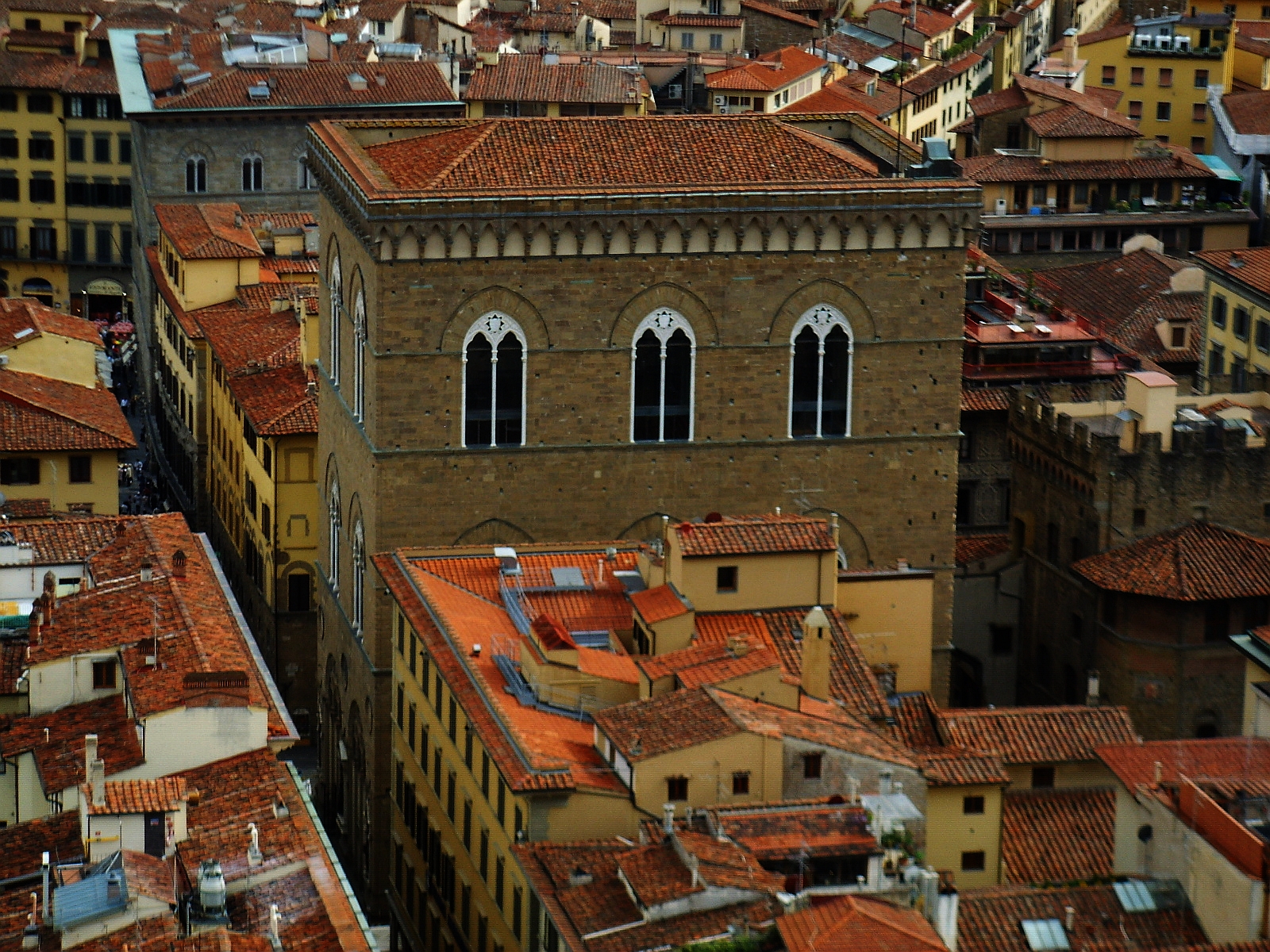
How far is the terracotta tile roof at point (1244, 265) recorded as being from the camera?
107312mm

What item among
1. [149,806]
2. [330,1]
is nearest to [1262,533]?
[149,806]

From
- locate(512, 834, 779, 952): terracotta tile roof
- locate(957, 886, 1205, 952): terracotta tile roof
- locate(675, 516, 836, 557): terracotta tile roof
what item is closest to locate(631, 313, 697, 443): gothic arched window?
locate(675, 516, 836, 557): terracotta tile roof

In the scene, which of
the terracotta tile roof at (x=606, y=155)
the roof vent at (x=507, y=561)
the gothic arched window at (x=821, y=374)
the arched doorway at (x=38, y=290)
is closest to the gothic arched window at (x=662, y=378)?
the gothic arched window at (x=821, y=374)

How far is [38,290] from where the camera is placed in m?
150

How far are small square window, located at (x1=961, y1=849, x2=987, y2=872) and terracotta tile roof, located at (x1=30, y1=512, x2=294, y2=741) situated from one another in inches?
558

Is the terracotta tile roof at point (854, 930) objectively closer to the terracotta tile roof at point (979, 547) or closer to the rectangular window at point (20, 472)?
the terracotta tile roof at point (979, 547)

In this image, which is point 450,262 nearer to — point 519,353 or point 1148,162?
point 519,353

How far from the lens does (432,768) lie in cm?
6944

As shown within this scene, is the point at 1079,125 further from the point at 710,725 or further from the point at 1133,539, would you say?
the point at 710,725

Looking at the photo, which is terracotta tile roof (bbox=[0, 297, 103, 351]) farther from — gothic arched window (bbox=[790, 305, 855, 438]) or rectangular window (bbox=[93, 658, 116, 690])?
gothic arched window (bbox=[790, 305, 855, 438])

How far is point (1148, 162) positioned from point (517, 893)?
81.8 meters

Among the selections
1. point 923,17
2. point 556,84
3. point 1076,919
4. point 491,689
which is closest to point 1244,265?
point 556,84

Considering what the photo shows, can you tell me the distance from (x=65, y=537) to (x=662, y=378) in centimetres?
1716

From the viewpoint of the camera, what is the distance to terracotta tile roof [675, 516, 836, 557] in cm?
6838
